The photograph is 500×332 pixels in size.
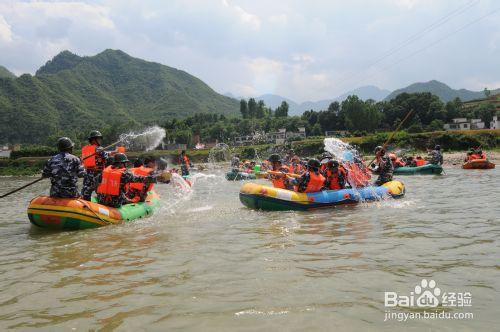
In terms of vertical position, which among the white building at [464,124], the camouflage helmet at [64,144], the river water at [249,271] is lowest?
the river water at [249,271]

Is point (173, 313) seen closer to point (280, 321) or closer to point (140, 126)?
point (280, 321)

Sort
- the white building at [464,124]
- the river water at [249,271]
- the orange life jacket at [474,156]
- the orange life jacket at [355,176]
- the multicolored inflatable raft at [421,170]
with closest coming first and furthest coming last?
the river water at [249,271] < the orange life jacket at [355,176] < the multicolored inflatable raft at [421,170] < the orange life jacket at [474,156] < the white building at [464,124]

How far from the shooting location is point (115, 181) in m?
10.3

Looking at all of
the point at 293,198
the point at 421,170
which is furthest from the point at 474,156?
the point at 293,198

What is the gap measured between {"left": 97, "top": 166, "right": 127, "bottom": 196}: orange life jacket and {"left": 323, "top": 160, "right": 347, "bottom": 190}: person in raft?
5.57 m

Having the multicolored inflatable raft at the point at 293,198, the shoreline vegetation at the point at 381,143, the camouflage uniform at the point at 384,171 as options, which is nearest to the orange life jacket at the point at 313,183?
the multicolored inflatable raft at the point at 293,198

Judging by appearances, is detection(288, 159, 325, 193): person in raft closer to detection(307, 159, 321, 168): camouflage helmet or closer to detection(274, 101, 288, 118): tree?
detection(307, 159, 321, 168): camouflage helmet

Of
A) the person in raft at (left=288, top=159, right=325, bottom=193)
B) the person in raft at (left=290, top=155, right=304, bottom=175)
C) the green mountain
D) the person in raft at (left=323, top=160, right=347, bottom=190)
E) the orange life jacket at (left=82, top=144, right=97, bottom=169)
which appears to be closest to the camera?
the orange life jacket at (left=82, top=144, right=97, bottom=169)

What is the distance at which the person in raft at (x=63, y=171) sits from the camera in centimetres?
914

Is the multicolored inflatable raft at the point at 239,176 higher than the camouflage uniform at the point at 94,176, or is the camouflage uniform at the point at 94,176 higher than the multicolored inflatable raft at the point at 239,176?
the camouflage uniform at the point at 94,176

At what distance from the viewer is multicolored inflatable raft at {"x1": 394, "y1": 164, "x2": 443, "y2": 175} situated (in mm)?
23688

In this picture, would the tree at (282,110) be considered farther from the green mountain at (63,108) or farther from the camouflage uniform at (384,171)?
the camouflage uniform at (384,171)

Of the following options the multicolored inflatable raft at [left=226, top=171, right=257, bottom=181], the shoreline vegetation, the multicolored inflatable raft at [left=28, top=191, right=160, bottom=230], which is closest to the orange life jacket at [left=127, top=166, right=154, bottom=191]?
the multicolored inflatable raft at [left=28, top=191, right=160, bottom=230]

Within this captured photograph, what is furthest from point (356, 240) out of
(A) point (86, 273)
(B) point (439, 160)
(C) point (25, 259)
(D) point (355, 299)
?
(B) point (439, 160)
